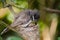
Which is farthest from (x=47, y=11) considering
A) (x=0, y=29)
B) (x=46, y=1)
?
(x=0, y=29)

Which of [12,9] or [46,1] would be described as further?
[12,9]

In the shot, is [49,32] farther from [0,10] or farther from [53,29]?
[0,10]

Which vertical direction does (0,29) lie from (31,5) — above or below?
below

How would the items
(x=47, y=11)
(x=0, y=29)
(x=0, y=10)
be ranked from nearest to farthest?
(x=47, y=11)
(x=0, y=29)
(x=0, y=10)

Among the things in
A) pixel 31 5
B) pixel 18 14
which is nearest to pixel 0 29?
pixel 18 14

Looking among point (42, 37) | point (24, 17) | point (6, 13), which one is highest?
point (42, 37)

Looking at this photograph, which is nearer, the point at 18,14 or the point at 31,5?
the point at 31,5

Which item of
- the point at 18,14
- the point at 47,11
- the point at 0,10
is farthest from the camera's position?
the point at 18,14

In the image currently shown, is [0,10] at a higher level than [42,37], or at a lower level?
lower

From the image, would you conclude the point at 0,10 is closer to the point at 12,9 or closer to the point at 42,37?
the point at 12,9
